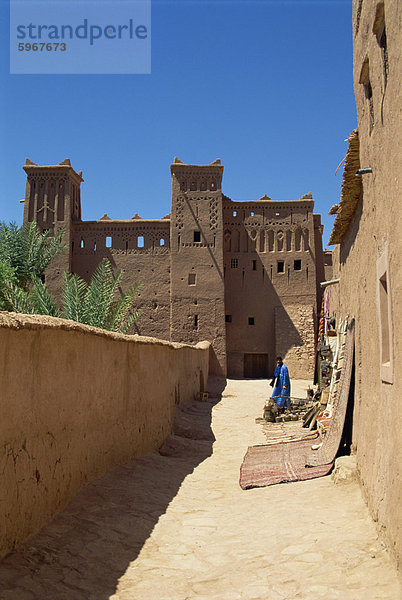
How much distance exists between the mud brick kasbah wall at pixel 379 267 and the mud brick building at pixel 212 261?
19348 millimetres

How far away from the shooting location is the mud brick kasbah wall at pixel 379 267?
144 inches

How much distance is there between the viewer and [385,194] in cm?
425

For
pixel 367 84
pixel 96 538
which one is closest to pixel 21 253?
pixel 367 84

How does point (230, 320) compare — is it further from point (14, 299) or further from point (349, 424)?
point (349, 424)

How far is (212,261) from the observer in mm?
25891

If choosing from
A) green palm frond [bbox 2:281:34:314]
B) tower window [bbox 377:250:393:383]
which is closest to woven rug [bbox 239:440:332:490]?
tower window [bbox 377:250:393:383]

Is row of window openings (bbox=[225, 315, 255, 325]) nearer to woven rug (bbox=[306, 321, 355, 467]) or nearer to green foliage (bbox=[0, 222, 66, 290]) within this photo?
green foliage (bbox=[0, 222, 66, 290])

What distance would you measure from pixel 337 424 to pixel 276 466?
928mm

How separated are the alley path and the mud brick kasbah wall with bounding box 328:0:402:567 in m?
0.32

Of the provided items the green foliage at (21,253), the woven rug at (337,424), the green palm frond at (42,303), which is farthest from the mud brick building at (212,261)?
the woven rug at (337,424)

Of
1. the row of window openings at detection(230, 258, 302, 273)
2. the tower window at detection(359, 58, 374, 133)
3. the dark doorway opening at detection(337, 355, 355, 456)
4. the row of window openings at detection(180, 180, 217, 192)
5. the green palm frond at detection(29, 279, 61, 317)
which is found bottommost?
the dark doorway opening at detection(337, 355, 355, 456)

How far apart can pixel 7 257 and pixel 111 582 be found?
18.2 m

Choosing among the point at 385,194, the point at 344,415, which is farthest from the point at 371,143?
the point at 344,415

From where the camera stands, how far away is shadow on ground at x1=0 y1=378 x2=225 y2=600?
125 inches
